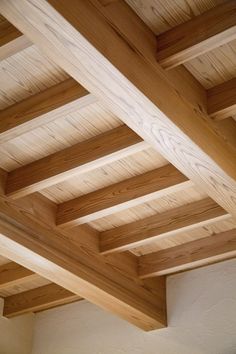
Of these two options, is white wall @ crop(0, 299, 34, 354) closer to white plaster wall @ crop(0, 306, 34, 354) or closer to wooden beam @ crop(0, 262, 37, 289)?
white plaster wall @ crop(0, 306, 34, 354)

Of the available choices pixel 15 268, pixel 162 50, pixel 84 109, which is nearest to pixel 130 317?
pixel 15 268

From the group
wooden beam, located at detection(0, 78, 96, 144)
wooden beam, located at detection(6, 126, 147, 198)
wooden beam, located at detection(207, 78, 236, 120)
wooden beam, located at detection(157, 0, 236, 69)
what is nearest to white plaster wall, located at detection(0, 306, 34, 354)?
wooden beam, located at detection(6, 126, 147, 198)

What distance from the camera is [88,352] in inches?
163

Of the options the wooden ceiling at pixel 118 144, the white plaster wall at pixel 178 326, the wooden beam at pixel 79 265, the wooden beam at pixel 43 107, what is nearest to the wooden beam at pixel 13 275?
the wooden ceiling at pixel 118 144

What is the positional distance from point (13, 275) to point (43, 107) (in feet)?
5.57

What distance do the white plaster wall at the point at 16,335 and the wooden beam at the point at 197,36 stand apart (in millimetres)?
2738

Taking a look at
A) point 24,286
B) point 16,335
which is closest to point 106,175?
point 24,286

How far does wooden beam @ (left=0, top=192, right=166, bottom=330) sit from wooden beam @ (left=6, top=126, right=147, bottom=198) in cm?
13

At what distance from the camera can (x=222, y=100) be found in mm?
2527

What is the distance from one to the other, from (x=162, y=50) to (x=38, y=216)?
Result: 1.31 meters

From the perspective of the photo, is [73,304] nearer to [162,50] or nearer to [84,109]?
[84,109]

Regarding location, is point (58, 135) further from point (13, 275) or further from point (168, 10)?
point (13, 275)

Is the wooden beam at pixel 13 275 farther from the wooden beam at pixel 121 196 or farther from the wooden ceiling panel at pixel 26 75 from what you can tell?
the wooden ceiling panel at pixel 26 75

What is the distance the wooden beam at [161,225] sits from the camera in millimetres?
3268
